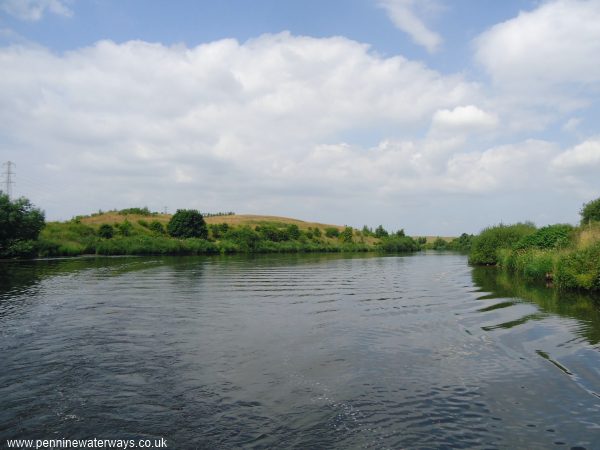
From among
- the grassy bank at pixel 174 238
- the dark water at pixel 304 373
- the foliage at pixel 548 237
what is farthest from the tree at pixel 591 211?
the grassy bank at pixel 174 238

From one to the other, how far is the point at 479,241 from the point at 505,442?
44879mm

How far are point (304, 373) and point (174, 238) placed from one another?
271 feet

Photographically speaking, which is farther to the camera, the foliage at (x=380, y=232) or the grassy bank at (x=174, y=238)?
the foliage at (x=380, y=232)

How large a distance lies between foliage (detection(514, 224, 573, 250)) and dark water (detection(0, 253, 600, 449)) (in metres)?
14.7

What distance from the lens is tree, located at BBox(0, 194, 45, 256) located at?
50.1m

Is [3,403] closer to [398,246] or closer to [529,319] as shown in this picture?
[529,319]

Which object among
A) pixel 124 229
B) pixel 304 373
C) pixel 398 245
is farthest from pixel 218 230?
pixel 304 373

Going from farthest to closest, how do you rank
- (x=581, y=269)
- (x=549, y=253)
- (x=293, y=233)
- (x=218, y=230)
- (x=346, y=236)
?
(x=346, y=236) < (x=293, y=233) < (x=218, y=230) < (x=549, y=253) < (x=581, y=269)

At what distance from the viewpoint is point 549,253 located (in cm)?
2834

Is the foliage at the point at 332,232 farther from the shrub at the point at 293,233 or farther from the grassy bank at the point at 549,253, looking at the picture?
the grassy bank at the point at 549,253

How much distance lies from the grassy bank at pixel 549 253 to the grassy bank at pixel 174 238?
1943 inches

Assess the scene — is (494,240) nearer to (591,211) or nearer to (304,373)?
(591,211)

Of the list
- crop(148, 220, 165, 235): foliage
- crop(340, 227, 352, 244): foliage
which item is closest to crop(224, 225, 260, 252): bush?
crop(148, 220, 165, 235): foliage

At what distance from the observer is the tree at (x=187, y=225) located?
90625mm
